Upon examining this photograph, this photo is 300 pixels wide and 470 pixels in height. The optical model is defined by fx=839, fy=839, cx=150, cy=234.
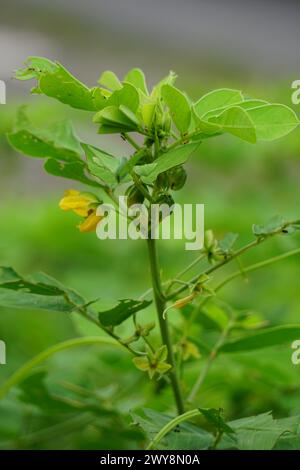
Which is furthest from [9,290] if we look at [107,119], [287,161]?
[287,161]

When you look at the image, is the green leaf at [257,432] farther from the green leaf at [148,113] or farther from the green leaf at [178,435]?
the green leaf at [148,113]

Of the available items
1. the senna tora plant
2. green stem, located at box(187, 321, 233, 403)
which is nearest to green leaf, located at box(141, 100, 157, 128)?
the senna tora plant

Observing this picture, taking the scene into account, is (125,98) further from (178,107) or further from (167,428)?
(167,428)

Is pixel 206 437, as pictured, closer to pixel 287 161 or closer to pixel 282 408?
pixel 282 408

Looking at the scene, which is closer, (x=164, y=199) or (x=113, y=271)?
(x=164, y=199)

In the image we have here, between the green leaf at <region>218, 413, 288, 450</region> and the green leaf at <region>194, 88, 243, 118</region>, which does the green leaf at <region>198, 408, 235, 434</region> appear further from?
the green leaf at <region>194, 88, 243, 118</region>

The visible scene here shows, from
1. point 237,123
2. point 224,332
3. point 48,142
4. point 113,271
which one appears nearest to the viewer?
point 237,123

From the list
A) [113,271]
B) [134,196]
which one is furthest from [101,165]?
[113,271]
